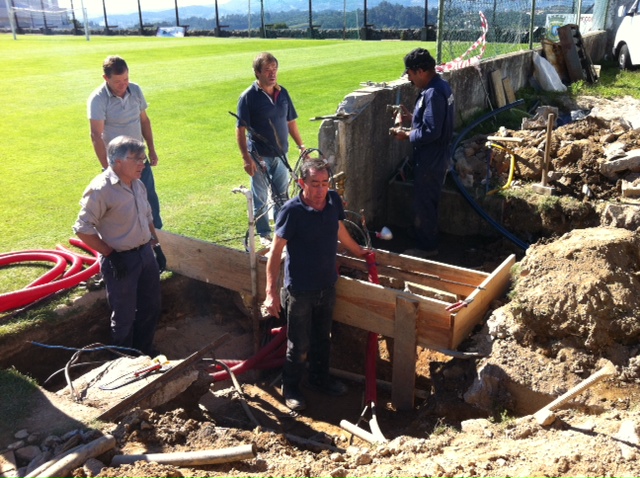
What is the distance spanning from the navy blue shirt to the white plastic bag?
7399 mm

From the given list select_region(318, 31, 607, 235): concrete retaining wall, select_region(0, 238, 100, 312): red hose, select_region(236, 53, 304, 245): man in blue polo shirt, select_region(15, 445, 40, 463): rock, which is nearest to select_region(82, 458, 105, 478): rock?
select_region(15, 445, 40, 463): rock

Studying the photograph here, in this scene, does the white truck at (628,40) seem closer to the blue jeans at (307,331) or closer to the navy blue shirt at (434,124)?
the navy blue shirt at (434,124)

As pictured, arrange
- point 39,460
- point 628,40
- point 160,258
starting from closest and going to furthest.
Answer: point 39,460, point 160,258, point 628,40

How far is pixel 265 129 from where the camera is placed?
22.3 ft

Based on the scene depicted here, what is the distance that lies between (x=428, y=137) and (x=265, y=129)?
175cm

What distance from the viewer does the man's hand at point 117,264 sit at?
523 centimetres

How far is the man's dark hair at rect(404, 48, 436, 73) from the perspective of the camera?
22.0 feet

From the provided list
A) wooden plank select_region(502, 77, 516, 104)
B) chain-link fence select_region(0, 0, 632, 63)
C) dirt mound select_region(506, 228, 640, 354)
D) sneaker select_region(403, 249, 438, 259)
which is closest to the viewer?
dirt mound select_region(506, 228, 640, 354)

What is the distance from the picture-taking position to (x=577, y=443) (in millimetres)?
3723

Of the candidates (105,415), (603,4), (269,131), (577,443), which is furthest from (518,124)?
(603,4)

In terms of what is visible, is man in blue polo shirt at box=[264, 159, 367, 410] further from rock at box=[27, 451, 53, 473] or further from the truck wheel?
the truck wheel

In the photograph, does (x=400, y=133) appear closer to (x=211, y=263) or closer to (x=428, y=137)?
(x=428, y=137)

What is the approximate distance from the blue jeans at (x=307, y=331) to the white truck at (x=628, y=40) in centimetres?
1411

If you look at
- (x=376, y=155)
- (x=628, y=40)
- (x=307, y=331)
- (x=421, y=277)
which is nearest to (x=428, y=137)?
(x=376, y=155)
